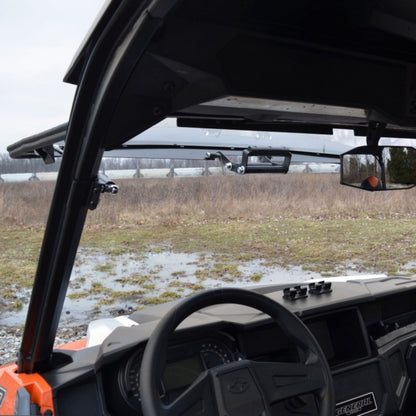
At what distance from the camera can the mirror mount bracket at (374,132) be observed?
5.87ft

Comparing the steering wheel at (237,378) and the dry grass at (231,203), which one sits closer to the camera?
the steering wheel at (237,378)

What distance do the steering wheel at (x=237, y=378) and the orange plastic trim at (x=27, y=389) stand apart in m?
0.29

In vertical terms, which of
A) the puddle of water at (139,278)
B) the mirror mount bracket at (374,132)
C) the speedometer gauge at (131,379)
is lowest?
the puddle of water at (139,278)

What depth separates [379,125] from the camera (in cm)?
179

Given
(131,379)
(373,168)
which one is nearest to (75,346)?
(131,379)

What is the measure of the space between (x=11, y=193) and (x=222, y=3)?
3.09 m

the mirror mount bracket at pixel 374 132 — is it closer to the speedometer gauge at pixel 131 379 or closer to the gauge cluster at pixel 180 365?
the gauge cluster at pixel 180 365

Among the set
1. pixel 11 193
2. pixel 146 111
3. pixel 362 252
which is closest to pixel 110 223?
pixel 11 193

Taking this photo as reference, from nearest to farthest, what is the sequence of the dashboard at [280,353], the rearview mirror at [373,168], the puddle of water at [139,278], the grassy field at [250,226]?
the dashboard at [280,353]
the rearview mirror at [373,168]
the puddle of water at [139,278]
the grassy field at [250,226]

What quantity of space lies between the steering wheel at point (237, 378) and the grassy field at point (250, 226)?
2.62 metres

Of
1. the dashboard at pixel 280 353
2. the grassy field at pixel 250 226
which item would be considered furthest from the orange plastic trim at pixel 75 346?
the grassy field at pixel 250 226

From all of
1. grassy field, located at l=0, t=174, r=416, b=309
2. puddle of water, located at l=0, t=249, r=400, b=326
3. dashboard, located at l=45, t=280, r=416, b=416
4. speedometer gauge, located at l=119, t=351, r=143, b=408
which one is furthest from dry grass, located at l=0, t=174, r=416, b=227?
speedometer gauge, located at l=119, t=351, r=143, b=408

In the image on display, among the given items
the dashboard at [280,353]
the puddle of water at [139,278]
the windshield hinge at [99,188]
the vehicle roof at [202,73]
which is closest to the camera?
the vehicle roof at [202,73]

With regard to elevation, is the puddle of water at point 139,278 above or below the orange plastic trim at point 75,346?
below
